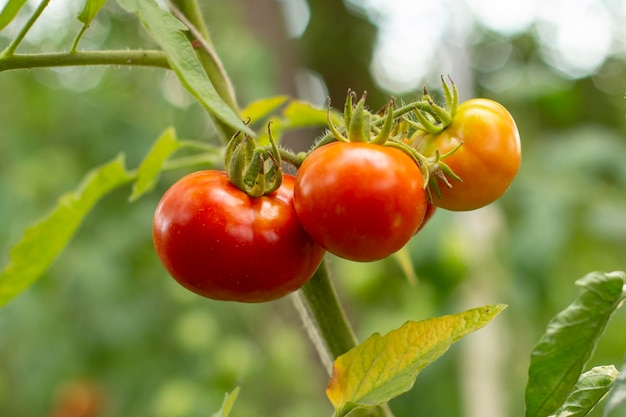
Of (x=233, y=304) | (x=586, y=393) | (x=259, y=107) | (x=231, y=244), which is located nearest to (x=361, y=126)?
(x=231, y=244)

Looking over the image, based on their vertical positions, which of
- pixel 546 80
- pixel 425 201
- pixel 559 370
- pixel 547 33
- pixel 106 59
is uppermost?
pixel 106 59

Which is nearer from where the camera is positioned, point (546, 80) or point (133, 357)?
point (546, 80)

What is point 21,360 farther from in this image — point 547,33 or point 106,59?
point 547,33

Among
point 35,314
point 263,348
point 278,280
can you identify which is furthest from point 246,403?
point 278,280

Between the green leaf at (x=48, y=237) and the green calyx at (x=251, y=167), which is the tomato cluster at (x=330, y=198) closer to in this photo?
the green calyx at (x=251, y=167)

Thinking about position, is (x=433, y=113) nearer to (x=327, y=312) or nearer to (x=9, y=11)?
(x=327, y=312)

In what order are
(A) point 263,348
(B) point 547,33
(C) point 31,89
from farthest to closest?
(B) point 547,33, (C) point 31,89, (A) point 263,348

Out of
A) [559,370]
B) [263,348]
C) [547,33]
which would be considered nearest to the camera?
[559,370]
